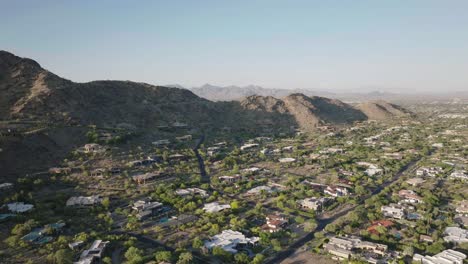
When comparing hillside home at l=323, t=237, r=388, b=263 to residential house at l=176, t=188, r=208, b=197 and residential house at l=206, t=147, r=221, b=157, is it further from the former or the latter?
residential house at l=206, t=147, r=221, b=157

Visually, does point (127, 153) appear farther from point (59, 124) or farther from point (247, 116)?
point (247, 116)

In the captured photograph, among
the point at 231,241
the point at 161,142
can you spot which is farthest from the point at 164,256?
the point at 161,142

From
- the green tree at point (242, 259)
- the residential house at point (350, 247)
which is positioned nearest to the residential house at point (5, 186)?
the green tree at point (242, 259)

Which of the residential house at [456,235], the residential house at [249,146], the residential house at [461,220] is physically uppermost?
the residential house at [249,146]

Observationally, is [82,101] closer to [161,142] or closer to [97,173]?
[161,142]

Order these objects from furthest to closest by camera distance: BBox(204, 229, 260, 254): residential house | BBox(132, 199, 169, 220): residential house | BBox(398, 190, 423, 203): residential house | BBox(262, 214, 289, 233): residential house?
BBox(398, 190, 423, 203): residential house, BBox(132, 199, 169, 220): residential house, BBox(262, 214, 289, 233): residential house, BBox(204, 229, 260, 254): residential house

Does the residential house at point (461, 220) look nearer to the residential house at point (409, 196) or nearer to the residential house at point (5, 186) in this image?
the residential house at point (409, 196)

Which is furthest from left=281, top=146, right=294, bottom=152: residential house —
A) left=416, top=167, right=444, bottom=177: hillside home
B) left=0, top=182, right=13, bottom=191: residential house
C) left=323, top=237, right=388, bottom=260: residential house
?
left=0, top=182, right=13, bottom=191: residential house
